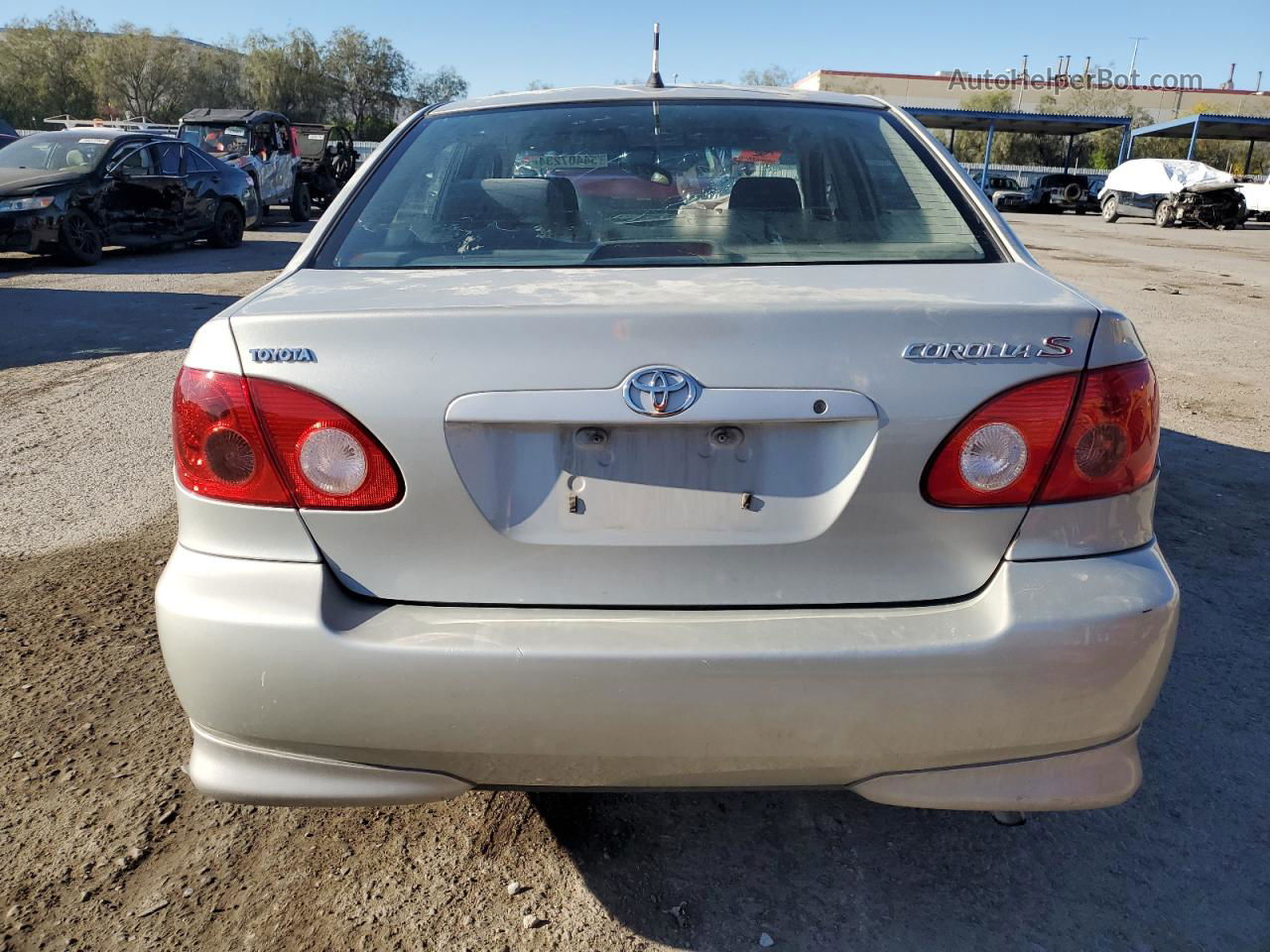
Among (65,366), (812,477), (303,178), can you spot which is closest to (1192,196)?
(303,178)

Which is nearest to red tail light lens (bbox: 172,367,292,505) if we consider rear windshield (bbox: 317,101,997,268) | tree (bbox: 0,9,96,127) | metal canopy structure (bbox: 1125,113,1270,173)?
rear windshield (bbox: 317,101,997,268)

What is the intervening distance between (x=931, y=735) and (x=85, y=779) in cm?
204

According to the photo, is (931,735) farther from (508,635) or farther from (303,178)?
(303,178)

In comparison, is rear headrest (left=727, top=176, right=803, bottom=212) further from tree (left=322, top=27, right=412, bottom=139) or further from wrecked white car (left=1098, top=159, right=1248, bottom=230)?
tree (left=322, top=27, right=412, bottom=139)

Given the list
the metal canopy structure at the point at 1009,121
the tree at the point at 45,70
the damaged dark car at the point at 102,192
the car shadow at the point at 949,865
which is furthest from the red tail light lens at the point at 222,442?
the tree at the point at 45,70

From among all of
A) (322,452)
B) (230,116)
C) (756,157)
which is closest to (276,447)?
(322,452)

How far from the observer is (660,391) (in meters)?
1.56

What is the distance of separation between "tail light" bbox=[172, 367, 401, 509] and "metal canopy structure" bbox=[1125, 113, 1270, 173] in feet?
159

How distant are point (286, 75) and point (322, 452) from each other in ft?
225

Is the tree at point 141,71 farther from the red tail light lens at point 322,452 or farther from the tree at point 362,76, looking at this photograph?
the red tail light lens at point 322,452

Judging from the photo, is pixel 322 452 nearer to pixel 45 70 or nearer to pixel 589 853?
pixel 589 853

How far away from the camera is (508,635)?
63.3 inches

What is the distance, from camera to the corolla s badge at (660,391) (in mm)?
1555

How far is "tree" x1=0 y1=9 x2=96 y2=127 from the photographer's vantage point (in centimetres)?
5344
